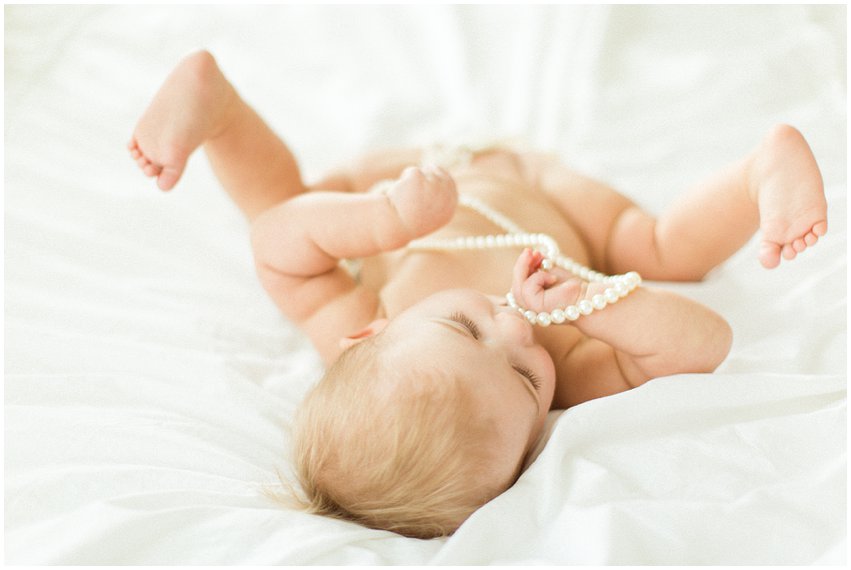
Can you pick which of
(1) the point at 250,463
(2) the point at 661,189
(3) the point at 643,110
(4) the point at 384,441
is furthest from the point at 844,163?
(1) the point at 250,463

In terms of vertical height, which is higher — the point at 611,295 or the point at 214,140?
the point at 214,140

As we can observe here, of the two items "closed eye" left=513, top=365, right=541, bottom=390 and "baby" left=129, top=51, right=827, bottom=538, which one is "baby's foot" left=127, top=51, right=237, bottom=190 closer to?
"baby" left=129, top=51, right=827, bottom=538

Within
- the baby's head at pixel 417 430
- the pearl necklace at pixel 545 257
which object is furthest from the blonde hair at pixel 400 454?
the pearl necklace at pixel 545 257

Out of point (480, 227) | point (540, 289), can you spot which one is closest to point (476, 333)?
point (540, 289)

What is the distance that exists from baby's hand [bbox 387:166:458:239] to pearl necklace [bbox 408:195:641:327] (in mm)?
120

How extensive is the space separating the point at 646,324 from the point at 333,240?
47 cm

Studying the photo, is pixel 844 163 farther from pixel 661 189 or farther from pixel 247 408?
pixel 247 408

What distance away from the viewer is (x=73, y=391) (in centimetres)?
108

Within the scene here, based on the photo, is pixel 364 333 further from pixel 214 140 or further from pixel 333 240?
pixel 214 140

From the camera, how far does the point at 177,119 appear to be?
1.27 m

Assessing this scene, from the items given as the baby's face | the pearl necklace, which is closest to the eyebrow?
the baby's face

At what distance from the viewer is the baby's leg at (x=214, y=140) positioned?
126 centimetres

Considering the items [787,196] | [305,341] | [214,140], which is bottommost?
[305,341]

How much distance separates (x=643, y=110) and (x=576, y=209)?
17.9 inches
